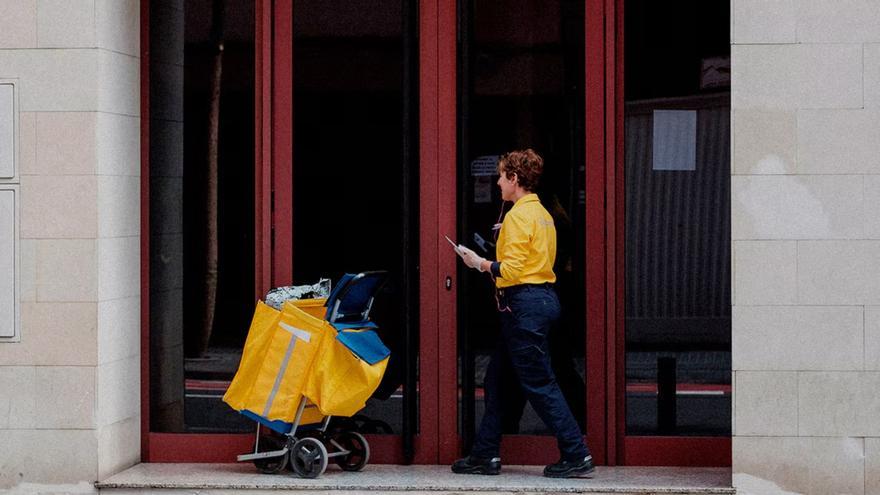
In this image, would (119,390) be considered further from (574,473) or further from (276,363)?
(574,473)

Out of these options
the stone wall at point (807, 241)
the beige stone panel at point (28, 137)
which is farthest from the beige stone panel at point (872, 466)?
the beige stone panel at point (28, 137)

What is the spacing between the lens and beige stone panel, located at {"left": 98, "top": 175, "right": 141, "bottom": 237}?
27.8 ft

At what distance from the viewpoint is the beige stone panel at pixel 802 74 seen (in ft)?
26.3

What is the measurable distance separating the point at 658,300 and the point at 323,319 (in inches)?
79.7

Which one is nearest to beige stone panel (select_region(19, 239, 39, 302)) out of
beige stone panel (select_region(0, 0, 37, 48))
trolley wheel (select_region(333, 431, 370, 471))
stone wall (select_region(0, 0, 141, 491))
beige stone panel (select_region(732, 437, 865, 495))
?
stone wall (select_region(0, 0, 141, 491))

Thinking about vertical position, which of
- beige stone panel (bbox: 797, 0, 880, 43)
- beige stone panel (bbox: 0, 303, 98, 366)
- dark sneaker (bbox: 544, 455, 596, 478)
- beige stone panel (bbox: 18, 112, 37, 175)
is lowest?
dark sneaker (bbox: 544, 455, 596, 478)

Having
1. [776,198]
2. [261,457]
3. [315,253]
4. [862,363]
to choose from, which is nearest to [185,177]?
[315,253]

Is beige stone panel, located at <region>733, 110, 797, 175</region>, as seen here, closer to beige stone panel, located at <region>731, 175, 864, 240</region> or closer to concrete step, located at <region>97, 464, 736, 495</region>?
beige stone panel, located at <region>731, 175, 864, 240</region>

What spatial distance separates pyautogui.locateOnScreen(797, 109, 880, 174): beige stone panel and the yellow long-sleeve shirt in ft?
4.83

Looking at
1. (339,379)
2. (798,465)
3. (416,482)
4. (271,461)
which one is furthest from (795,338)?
(271,461)

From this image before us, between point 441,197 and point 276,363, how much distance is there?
1.47 meters

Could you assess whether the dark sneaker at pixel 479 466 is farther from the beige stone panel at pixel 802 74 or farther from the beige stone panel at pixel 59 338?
the beige stone panel at pixel 802 74

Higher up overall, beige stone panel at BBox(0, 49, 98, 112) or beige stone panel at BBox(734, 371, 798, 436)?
beige stone panel at BBox(0, 49, 98, 112)

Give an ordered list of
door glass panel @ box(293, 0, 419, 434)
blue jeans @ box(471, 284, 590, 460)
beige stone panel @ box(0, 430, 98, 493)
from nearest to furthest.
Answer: blue jeans @ box(471, 284, 590, 460), beige stone panel @ box(0, 430, 98, 493), door glass panel @ box(293, 0, 419, 434)
